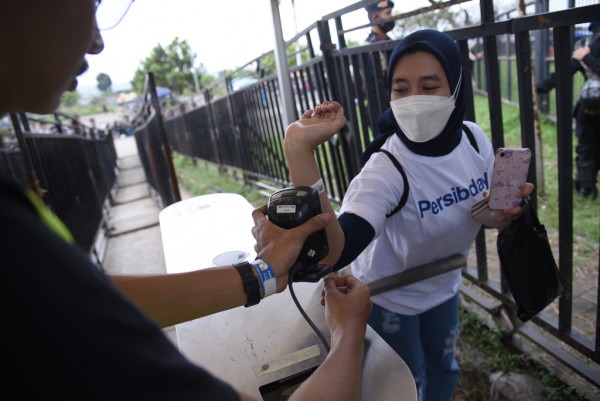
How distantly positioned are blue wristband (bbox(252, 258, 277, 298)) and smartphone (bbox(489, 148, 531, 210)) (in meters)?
0.92

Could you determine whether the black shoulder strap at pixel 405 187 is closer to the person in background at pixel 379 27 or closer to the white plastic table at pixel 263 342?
the white plastic table at pixel 263 342

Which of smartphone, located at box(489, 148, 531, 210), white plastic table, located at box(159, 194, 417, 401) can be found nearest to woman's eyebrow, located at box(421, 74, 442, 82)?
smartphone, located at box(489, 148, 531, 210)

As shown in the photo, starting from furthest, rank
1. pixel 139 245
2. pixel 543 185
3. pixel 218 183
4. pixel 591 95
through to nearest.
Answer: pixel 218 183 < pixel 139 245 < pixel 543 185 < pixel 591 95

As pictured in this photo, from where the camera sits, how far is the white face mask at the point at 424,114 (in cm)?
166

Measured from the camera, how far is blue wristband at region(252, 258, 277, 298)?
3.98 ft

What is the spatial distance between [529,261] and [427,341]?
0.59 metres

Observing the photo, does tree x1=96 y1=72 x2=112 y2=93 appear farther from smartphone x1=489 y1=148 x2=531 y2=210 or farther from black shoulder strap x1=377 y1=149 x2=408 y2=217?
smartphone x1=489 y1=148 x2=531 y2=210

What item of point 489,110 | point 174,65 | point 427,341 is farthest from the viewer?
point 174,65

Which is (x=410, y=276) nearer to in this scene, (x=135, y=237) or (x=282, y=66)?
(x=282, y=66)

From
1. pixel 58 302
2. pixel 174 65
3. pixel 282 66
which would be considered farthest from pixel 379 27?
pixel 174 65

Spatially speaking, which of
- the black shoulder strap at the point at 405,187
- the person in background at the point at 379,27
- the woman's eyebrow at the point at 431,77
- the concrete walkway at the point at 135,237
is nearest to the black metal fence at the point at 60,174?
the concrete walkway at the point at 135,237

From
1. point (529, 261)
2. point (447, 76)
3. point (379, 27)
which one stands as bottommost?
point (529, 261)

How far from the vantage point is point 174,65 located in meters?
36.4

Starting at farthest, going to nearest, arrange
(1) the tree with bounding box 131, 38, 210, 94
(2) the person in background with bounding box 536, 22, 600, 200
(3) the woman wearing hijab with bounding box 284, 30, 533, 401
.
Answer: (1) the tree with bounding box 131, 38, 210, 94, (2) the person in background with bounding box 536, 22, 600, 200, (3) the woman wearing hijab with bounding box 284, 30, 533, 401
